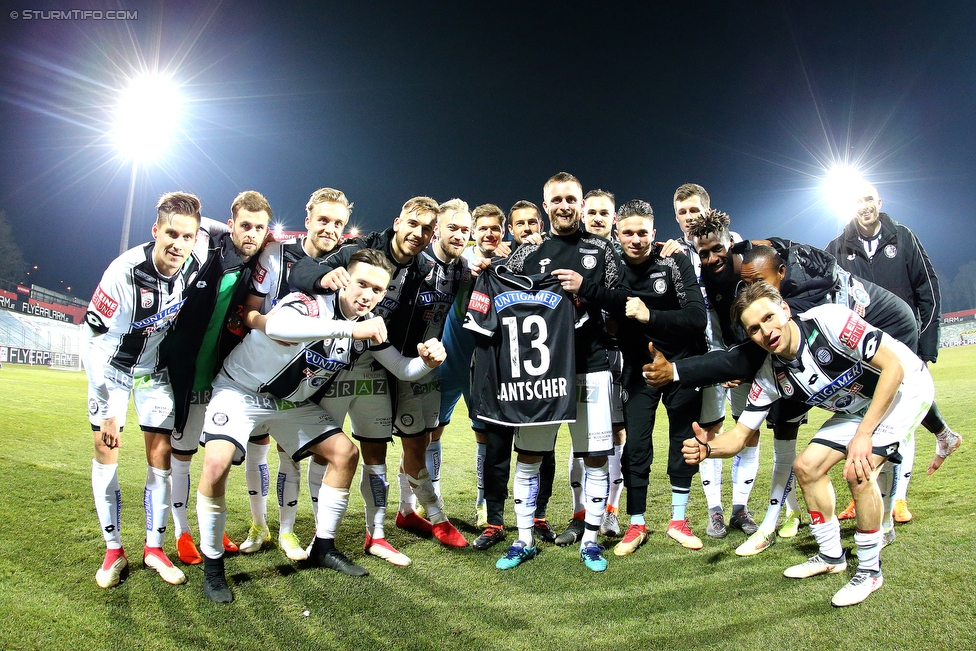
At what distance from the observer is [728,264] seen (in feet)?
14.3

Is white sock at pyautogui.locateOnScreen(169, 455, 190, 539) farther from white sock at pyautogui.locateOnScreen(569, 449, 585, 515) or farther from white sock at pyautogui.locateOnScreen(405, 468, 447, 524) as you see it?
white sock at pyautogui.locateOnScreen(569, 449, 585, 515)

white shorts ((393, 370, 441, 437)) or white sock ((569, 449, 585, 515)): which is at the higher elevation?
white shorts ((393, 370, 441, 437))

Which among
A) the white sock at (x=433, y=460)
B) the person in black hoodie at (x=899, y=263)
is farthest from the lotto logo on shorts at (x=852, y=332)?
the white sock at (x=433, y=460)

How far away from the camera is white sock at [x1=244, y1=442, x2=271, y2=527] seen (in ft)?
13.9

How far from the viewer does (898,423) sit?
10.5 ft

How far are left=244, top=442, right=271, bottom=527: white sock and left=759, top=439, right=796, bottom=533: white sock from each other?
3372mm

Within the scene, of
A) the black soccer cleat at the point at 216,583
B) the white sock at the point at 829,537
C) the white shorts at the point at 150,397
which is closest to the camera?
the black soccer cleat at the point at 216,583

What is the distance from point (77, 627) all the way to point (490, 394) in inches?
95.1

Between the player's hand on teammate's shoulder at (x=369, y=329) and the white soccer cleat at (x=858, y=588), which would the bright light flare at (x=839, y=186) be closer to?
the white soccer cleat at (x=858, y=588)

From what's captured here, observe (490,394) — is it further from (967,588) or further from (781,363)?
(967,588)

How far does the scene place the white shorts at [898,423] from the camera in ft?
10.5

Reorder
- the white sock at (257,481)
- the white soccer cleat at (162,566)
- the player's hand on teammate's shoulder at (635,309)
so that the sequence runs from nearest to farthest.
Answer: the white soccer cleat at (162,566) < the player's hand on teammate's shoulder at (635,309) < the white sock at (257,481)

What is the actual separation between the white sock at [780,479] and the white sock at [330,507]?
271 centimetres

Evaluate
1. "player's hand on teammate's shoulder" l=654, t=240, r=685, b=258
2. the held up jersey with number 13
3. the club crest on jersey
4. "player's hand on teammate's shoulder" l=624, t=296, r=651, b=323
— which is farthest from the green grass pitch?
"player's hand on teammate's shoulder" l=654, t=240, r=685, b=258
